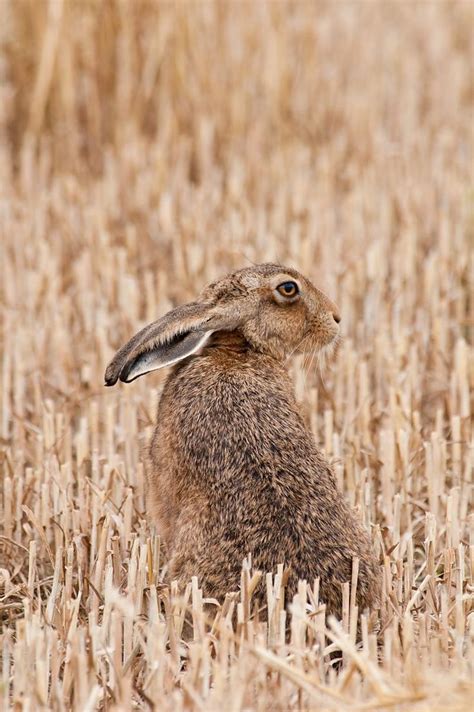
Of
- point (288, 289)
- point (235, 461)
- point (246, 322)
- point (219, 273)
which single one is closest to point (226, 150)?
point (219, 273)

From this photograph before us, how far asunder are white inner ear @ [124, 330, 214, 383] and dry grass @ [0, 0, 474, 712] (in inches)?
18.9

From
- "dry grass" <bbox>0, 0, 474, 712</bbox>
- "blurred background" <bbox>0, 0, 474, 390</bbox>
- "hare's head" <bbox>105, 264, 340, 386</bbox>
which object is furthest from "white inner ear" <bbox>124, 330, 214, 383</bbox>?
"blurred background" <bbox>0, 0, 474, 390</bbox>

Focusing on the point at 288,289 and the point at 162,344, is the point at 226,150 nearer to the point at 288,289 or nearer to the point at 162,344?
the point at 288,289

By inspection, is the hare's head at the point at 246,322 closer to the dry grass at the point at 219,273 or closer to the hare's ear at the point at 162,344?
the hare's ear at the point at 162,344

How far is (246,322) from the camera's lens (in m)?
4.37

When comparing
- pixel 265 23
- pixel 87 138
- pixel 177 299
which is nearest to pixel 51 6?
pixel 87 138

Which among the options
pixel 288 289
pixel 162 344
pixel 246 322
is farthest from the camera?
pixel 288 289

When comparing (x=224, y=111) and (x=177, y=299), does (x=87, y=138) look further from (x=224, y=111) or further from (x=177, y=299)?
(x=177, y=299)

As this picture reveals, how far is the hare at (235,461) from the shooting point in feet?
12.0

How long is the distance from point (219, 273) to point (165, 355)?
289cm

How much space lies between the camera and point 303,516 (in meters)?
3.68

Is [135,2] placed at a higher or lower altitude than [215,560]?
higher

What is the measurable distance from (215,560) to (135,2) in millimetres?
6537

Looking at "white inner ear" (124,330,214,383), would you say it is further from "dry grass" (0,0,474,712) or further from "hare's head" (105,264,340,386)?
"dry grass" (0,0,474,712)
